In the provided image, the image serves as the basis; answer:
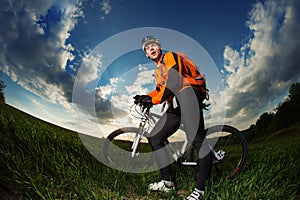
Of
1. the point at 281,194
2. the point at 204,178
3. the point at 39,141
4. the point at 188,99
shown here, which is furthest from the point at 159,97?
the point at 39,141

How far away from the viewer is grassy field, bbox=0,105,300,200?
281 cm

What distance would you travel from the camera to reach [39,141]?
385cm

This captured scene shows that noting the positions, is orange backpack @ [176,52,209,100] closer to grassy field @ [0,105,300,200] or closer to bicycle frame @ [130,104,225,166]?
bicycle frame @ [130,104,225,166]

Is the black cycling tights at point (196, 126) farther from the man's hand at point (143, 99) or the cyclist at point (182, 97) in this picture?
the man's hand at point (143, 99)

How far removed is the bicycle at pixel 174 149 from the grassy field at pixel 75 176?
185 millimetres

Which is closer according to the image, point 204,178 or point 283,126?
point 204,178

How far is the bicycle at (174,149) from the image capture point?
3.47m

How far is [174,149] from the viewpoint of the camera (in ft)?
12.0

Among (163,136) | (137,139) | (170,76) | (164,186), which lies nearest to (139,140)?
(137,139)

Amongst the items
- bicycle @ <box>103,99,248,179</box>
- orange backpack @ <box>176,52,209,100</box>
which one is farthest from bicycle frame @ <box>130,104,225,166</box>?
orange backpack @ <box>176,52,209,100</box>

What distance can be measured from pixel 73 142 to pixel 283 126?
6.04 m

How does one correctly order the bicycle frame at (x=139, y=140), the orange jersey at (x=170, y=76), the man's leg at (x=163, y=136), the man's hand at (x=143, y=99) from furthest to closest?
1. the bicycle frame at (x=139, y=140)
2. the man's leg at (x=163, y=136)
3. the man's hand at (x=143, y=99)
4. the orange jersey at (x=170, y=76)

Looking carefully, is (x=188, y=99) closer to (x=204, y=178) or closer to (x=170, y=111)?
(x=170, y=111)

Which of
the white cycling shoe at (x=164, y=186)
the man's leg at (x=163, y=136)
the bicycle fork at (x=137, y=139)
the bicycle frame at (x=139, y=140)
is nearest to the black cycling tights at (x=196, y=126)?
the man's leg at (x=163, y=136)
